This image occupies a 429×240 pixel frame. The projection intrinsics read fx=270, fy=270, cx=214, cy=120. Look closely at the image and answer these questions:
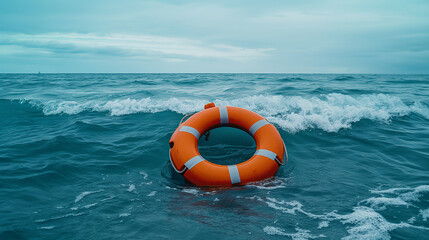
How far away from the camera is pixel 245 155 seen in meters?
4.62

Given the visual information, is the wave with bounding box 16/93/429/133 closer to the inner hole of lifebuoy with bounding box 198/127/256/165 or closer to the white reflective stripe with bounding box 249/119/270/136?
the inner hole of lifebuoy with bounding box 198/127/256/165

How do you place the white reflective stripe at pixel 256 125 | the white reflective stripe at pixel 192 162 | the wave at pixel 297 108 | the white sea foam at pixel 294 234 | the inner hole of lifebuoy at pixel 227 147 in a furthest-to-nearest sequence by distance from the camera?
the wave at pixel 297 108 < the inner hole of lifebuoy at pixel 227 147 < the white reflective stripe at pixel 256 125 < the white reflective stripe at pixel 192 162 < the white sea foam at pixel 294 234

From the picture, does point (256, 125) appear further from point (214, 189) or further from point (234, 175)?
point (214, 189)

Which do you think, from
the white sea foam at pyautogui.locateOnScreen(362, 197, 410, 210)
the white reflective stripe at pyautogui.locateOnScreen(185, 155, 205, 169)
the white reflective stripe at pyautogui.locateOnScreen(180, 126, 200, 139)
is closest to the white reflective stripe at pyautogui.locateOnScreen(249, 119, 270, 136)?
the white reflective stripe at pyautogui.locateOnScreen(180, 126, 200, 139)

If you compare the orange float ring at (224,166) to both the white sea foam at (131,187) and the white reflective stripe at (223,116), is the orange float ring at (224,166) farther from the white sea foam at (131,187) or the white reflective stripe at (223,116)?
the white sea foam at (131,187)

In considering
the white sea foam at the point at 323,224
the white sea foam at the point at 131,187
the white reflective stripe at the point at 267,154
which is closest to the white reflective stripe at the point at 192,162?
the white sea foam at the point at 131,187

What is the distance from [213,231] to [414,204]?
7.39 feet

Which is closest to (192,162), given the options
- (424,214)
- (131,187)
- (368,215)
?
(131,187)

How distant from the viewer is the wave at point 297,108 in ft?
20.3

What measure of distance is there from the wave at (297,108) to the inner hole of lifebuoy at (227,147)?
4.31 ft

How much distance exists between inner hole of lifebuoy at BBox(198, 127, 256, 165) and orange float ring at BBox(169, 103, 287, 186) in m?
0.64

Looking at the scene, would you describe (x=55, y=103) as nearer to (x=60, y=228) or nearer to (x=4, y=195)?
(x=4, y=195)

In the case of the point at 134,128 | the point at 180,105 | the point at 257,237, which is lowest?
the point at 257,237

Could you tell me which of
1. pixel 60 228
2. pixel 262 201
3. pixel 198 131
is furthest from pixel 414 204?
pixel 60 228
